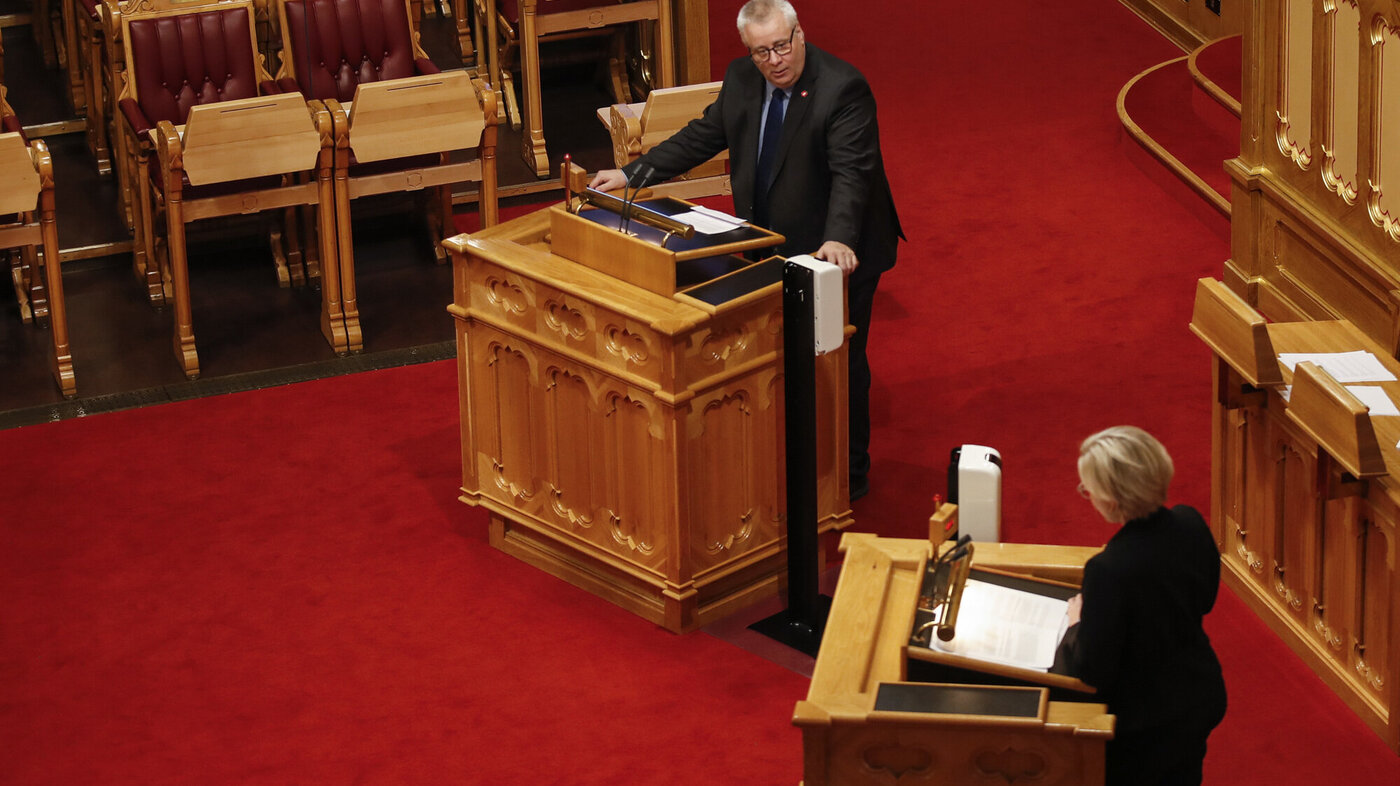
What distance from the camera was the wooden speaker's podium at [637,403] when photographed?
14.8 ft

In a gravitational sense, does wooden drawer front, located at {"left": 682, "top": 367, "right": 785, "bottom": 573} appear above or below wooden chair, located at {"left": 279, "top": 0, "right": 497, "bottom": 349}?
below

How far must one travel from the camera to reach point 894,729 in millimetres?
3186

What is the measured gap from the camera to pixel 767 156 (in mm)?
4988

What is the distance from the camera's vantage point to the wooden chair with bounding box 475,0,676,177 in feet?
25.1

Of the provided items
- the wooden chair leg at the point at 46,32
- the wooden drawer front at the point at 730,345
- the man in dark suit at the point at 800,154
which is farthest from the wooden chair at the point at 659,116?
the wooden chair leg at the point at 46,32

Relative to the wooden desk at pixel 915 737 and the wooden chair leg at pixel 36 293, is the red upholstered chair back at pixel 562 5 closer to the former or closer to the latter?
the wooden chair leg at pixel 36 293

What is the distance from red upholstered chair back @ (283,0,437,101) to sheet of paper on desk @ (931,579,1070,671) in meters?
4.15

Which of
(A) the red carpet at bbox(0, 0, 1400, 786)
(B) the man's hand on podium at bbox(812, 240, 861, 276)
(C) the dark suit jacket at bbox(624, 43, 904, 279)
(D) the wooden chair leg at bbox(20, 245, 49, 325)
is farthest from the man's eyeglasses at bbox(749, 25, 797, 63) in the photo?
(D) the wooden chair leg at bbox(20, 245, 49, 325)

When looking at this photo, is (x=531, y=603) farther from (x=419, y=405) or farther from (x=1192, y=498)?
(x=1192, y=498)

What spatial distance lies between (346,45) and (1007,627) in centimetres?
449

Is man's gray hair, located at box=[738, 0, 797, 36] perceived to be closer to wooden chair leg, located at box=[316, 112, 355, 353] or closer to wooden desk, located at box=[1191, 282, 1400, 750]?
wooden desk, located at box=[1191, 282, 1400, 750]

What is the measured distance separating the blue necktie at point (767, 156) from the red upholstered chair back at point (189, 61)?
2.60 m

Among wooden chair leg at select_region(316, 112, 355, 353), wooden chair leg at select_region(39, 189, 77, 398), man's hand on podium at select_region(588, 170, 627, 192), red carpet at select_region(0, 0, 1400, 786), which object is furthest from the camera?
wooden chair leg at select_region(316, 112, 355, 353)

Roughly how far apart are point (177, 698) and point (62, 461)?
1478 mm
